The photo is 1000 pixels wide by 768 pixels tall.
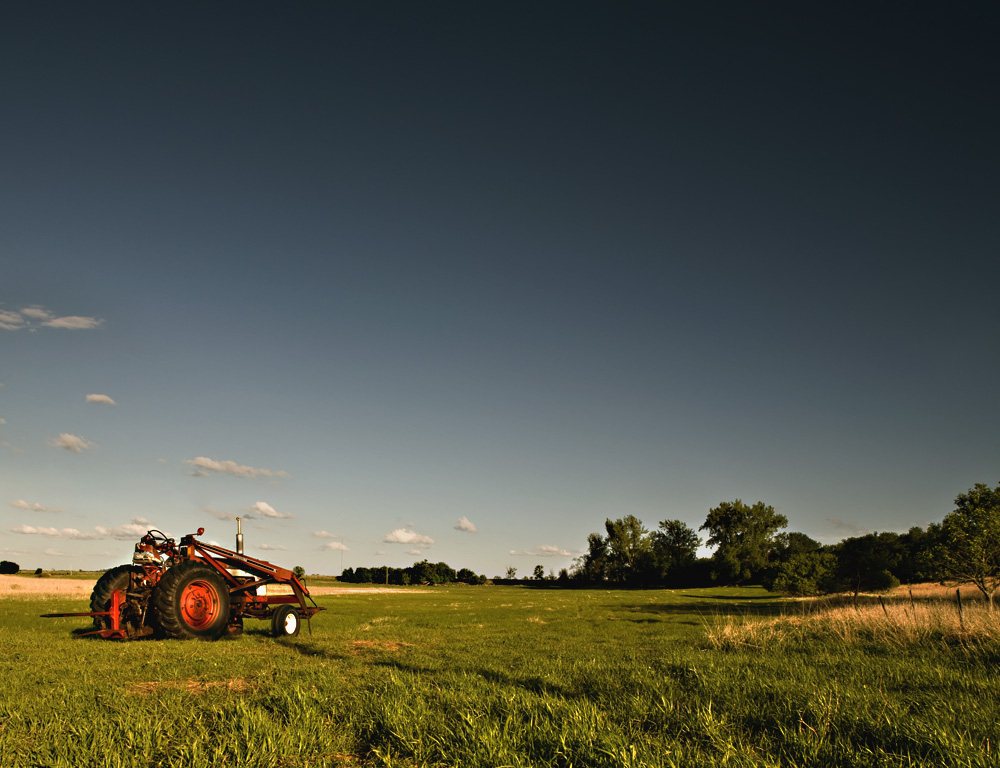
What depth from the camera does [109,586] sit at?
16.0m

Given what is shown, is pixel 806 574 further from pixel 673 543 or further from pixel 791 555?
pixel 673 543

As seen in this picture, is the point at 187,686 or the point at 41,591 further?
the point at 41,591

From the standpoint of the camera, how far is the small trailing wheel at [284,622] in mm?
17469

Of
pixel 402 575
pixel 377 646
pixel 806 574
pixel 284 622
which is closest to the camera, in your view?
pixel 377 646

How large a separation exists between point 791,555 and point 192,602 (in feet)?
186

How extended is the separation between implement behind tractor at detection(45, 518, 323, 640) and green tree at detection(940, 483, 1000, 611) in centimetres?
3480

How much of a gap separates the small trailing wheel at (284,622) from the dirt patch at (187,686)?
8.15 meters

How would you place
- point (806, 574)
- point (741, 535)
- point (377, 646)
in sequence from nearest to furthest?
point (377, 646) < point (806, 574) < point (741, 535)

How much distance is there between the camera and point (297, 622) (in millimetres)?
18312

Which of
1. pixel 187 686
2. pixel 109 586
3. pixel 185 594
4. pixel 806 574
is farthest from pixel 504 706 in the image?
pixel 806 574

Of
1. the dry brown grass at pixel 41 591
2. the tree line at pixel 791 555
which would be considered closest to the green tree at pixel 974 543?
the tree line at pixel 791 555

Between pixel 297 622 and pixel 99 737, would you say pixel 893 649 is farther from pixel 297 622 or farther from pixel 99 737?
pixel 297 622

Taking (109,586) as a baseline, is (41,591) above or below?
below

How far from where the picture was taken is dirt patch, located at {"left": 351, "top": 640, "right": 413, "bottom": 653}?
50.9 ft
